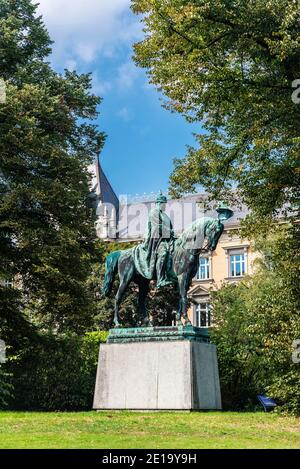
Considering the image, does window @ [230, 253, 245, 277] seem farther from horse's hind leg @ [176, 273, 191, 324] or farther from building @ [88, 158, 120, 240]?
horse's hind leg @ [176, 273, 191, 324]

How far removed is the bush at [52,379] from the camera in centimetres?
2631

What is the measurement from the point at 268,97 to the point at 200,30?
2.56 meters

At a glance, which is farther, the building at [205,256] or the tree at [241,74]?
the building at [205,256]

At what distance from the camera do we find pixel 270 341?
18.2m

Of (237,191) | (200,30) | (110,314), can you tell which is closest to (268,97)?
(200,30)

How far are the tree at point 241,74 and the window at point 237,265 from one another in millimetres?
42111

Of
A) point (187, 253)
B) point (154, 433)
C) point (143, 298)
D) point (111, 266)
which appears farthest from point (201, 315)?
point (154, 433)

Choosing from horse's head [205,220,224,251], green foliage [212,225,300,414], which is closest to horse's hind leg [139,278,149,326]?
horse's head [205,220,224,251]

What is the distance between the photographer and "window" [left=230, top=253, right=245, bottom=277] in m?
63.3

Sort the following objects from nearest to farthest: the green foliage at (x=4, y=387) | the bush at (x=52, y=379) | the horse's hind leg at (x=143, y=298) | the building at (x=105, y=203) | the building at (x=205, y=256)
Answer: the green foliage at (x=4, y=387) < the horse's hind leg at (x=143, y=298) < the bush at (x=52, y=379) < the building at (x=205, y=256) < the building at (x=105, y=203)

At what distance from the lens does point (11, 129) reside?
24641 millimetres

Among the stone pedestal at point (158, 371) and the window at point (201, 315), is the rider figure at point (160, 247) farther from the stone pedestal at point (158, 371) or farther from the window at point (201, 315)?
the window at point (201, 315)

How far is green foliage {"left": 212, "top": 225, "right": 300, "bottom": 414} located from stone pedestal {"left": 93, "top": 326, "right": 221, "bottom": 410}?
1733 millimetres

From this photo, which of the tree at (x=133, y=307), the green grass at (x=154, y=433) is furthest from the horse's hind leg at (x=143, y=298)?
the tree at (x=133, y=307)
